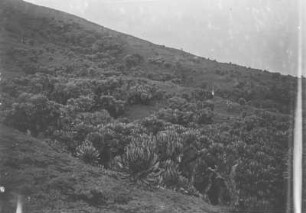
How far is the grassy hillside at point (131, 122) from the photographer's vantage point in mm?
9234

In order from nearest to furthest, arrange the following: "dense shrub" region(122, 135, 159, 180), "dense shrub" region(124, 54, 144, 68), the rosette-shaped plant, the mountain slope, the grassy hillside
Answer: the mountain slope
the grassy hillside
"dense shrub" region(122, 135, 159, 180)
the rosette-shaped plant
"dense shrub" region(124, 54, 144, 68)

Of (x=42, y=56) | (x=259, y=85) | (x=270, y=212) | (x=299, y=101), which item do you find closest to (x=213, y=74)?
(x=259, y=85)

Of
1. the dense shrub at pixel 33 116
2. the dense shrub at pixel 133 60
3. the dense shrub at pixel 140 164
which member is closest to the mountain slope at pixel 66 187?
the dense shrub at pixel 140 164

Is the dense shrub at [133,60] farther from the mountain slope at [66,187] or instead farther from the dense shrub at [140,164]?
the mountain slope at [66,187]

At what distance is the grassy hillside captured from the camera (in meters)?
9.23

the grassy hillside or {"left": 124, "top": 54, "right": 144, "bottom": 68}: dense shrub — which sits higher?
{"left": 124, "top": 54, "right": 144, "bottom": 68}: dense shrub

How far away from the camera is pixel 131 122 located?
20.3 metres

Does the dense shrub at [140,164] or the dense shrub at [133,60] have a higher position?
the dense shrub at [133,60]

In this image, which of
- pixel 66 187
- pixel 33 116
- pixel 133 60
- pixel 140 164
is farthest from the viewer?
pixel 133 60

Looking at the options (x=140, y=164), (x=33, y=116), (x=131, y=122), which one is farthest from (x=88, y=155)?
(x=131, y=122)

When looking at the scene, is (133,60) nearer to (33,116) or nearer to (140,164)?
(33,116)

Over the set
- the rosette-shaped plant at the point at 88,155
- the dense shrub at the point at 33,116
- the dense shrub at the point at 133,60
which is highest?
the dense shrub at the point at 133,60

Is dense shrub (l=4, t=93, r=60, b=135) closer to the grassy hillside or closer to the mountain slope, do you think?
the grassy hillside

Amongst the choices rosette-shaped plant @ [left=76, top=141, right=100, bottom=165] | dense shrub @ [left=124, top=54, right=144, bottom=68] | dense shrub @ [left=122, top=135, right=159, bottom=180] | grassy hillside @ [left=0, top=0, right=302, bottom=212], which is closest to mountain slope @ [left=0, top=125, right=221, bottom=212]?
grassy hillside @ [left=0, top=0, right=302, bottom=212]
